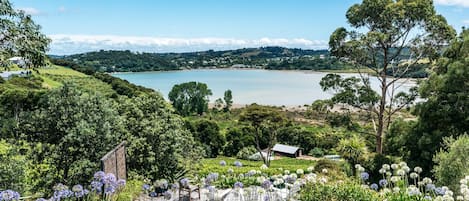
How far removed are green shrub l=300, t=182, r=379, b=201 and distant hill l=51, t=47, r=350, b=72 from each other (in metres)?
72.3

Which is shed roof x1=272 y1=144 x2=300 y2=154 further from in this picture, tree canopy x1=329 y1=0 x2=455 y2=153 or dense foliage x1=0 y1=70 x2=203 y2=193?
dense foliage x1=0 y1=70 x2=203 y2=193

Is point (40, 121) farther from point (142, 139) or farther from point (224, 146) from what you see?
point (224, 146)

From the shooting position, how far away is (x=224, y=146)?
38.0 meters

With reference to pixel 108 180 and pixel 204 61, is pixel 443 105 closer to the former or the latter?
pixel 108 180

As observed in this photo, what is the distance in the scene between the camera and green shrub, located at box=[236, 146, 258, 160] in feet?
114

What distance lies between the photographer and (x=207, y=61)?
162m

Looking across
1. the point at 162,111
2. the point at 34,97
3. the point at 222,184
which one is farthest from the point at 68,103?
the point at 34,97

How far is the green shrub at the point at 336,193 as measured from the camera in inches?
180

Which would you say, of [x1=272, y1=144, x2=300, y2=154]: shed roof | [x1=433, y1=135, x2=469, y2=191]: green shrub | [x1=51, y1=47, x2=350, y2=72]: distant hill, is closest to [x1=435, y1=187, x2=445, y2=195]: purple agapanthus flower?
[x1=433, y1=135, x2=469, y2=191]: green shrub

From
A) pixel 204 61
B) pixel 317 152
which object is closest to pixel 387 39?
pixel 317 152

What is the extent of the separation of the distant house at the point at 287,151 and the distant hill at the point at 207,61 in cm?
4605

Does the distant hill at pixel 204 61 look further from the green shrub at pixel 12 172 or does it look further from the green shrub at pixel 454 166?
the green shrub at pixel 454 166

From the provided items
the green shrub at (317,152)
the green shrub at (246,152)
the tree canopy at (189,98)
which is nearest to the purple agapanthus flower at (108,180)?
the green shrub at (246,152)

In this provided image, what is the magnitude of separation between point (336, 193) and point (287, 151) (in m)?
32.9
